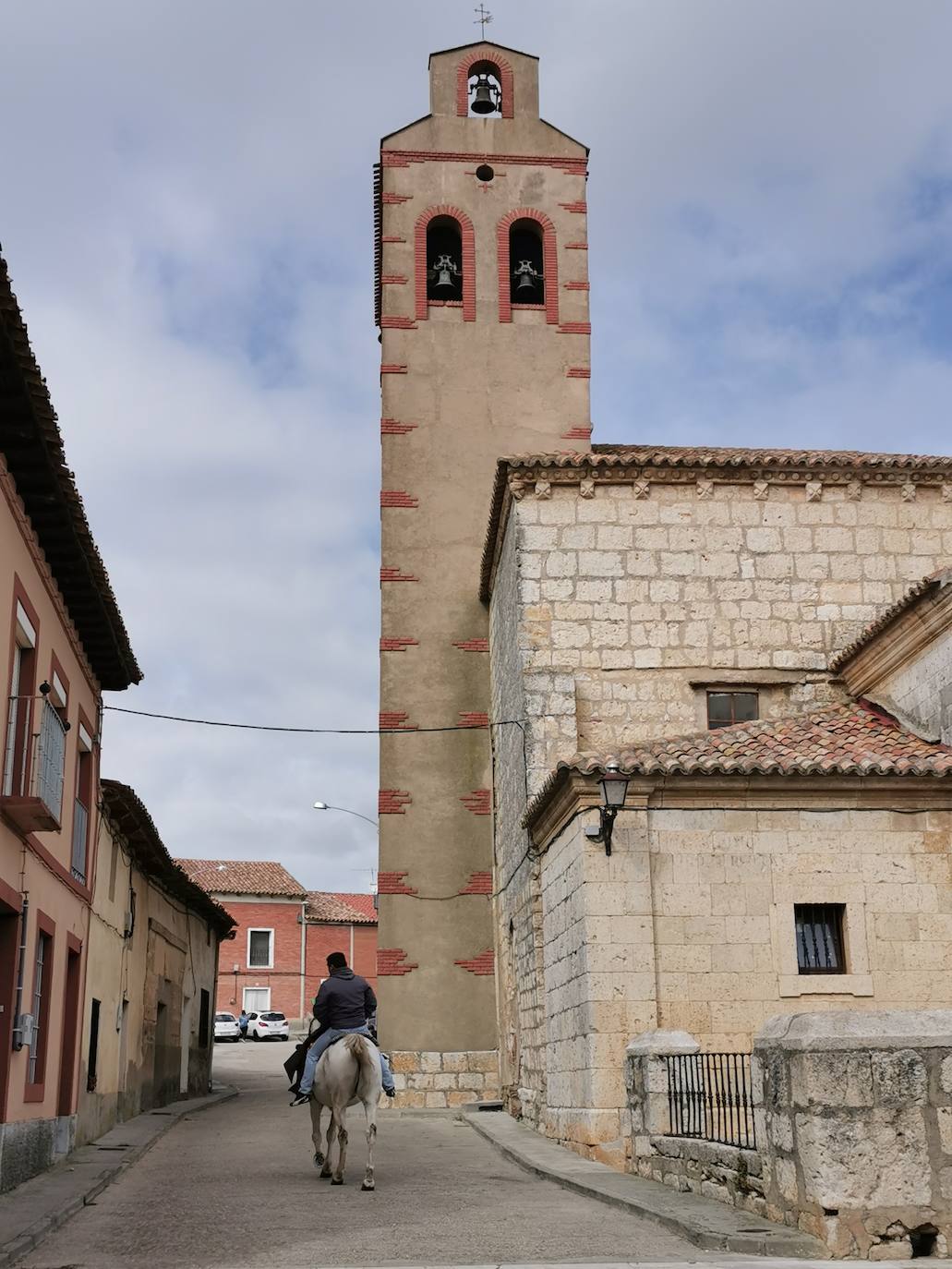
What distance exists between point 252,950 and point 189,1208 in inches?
1799

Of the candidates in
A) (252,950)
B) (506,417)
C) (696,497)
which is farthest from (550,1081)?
(252,950)

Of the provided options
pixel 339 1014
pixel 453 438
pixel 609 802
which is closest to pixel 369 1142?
pixel 339 1014

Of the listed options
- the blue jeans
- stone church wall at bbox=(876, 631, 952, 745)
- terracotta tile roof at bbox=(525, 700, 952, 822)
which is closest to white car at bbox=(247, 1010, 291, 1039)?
terracotta tile roof at bbox=(525, 700, 952, 822)

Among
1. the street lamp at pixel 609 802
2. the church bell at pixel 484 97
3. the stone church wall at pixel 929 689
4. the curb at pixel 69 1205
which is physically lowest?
the curb at pixel 69 1205

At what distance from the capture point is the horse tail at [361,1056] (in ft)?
34.3

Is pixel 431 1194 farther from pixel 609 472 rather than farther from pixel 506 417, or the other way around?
pixel 506 417

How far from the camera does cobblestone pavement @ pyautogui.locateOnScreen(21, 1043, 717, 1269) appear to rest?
732 cm

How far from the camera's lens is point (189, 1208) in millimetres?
9422

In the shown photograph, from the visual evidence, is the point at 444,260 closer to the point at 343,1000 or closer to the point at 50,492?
the point at 50,492

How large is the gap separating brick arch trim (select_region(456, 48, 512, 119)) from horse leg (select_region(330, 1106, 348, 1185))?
19.7m

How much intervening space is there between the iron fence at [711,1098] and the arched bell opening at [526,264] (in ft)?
53.6

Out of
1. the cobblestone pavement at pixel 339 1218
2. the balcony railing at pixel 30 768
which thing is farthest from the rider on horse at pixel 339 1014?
the balcony railing at pixel 30 768

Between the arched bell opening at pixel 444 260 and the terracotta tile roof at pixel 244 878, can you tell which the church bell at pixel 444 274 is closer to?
the arched bell opening at pixel 444 260

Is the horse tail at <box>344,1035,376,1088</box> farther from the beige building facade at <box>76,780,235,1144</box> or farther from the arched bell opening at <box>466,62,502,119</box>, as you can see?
the arched bell opening at <box>466,62,502,119</box>
